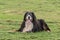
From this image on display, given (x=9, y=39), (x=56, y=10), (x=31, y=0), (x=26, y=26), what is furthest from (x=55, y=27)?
(x=31, y=0)

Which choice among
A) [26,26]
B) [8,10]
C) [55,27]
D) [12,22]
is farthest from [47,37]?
[8,10]

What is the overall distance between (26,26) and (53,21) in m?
4.43

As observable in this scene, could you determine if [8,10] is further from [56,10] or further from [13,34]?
[13,34]

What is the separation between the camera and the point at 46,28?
14117mm

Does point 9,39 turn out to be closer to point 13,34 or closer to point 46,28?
point 13,34

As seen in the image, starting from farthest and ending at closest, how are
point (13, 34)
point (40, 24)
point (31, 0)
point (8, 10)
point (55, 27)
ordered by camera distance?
point (31, 0) < point (8, 10) < point (55, 27) < point (40, 24) < point (13, 34)

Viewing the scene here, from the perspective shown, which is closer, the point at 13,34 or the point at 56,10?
Result: the point at 13,34

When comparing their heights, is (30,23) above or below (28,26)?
above

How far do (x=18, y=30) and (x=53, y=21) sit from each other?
4127mm

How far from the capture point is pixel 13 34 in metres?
13.1

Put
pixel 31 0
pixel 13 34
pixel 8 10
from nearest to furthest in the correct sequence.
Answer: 1. pixel 13 34
2. pixel 8 10
3. pixel 31 0

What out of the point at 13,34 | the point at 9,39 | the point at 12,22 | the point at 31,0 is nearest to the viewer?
the point at 9,39

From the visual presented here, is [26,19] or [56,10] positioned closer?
[26,19]


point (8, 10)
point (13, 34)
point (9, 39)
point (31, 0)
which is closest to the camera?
point (9, 39)
